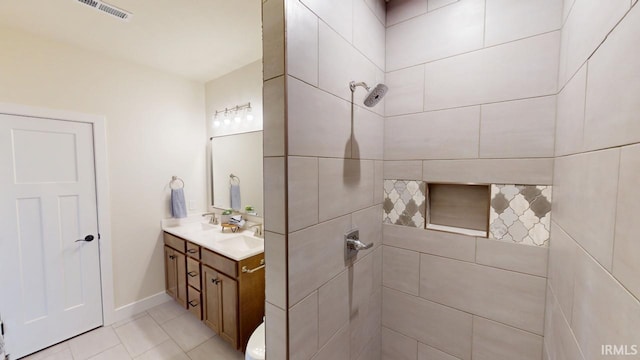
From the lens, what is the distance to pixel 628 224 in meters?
0.44

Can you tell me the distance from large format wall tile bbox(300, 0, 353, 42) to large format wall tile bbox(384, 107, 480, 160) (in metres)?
0.55

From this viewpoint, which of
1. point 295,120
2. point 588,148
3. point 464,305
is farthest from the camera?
point 464,305

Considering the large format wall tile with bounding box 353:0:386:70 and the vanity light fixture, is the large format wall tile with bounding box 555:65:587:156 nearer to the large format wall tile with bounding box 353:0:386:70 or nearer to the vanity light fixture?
the large format wall tile with bounding box 353:0:386:70

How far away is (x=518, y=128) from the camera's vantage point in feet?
3.39

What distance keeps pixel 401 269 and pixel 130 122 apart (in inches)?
111

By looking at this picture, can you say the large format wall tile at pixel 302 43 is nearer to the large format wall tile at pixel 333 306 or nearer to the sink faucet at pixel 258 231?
the large format wall tile at pixel 333 306

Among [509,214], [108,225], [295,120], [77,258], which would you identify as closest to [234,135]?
[108,225]

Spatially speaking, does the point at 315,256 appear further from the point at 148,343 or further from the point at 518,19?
the point at 148,343

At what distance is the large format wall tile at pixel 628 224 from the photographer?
1.37 feet

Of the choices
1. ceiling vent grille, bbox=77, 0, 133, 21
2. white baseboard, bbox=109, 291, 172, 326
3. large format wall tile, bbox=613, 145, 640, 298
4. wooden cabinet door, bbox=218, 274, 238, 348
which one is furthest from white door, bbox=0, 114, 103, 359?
large format wall tile, bbox=613, 145, 640, 298

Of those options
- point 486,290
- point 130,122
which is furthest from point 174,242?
point 486,290

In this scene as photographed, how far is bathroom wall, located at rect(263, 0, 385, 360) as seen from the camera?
0.78m

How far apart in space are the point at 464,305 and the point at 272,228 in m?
1.09

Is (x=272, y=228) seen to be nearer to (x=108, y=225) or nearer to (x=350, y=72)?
(x=350, y=72)
